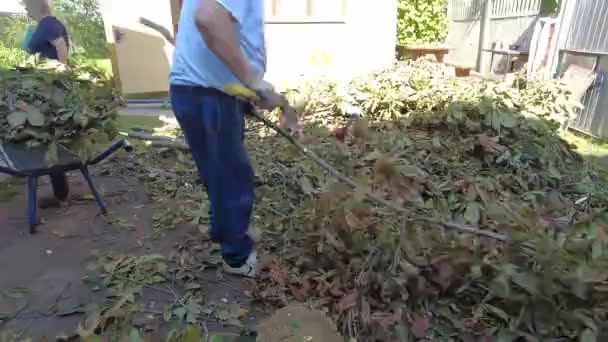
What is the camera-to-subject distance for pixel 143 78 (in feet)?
22.8

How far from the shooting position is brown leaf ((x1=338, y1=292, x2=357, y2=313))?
1.87 m

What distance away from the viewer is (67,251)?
100 inches

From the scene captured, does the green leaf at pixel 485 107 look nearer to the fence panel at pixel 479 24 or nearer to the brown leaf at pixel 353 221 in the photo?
the brown leaf at pixel 353 221

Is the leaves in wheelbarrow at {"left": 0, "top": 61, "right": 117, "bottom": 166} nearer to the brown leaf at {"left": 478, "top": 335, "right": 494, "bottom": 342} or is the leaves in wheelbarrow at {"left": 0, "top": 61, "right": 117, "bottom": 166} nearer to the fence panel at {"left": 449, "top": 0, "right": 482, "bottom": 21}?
the brown leaf at {"left": 478, "top": 335, "right": 494, "bottom": 342}

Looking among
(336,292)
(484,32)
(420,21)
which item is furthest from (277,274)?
(484,32)

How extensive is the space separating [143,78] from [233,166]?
5.72 m

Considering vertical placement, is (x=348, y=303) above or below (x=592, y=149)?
above

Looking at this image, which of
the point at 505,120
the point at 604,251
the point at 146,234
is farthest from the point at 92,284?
the point at 505,120

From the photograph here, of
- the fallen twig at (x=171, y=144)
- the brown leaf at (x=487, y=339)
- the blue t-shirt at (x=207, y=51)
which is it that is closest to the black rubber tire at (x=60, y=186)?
the fallen twig at (x=171, y=144)

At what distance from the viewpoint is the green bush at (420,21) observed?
10.3 meters

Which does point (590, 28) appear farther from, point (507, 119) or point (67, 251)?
point (67, 251)

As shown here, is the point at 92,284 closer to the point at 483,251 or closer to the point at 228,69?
the point at 228,69

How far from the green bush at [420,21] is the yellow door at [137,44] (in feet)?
19.5

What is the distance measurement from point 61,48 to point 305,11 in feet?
11.2
